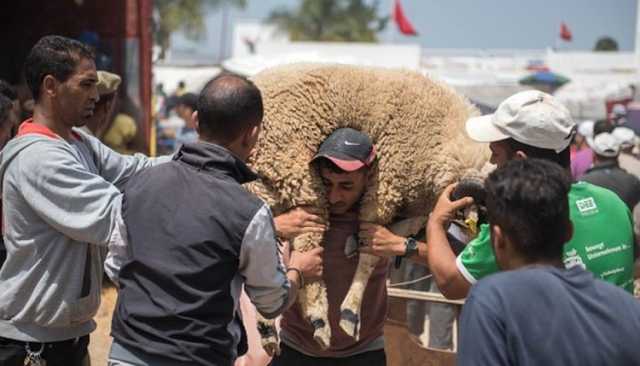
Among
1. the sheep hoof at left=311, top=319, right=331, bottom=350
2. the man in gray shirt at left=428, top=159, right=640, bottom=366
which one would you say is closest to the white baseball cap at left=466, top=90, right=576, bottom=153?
the man in gray shirt at left=428, top=159, right=640, bottom=366

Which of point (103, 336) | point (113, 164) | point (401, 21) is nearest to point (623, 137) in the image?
point (103, 336)

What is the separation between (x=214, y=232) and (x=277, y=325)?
127 centimetres

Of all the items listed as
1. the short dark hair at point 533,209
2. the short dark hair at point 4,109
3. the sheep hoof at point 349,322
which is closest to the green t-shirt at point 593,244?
the short dark hair at point 533,209

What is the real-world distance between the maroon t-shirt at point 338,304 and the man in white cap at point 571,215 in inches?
31.7

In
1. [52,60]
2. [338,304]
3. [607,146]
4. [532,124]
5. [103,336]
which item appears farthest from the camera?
[607,146]

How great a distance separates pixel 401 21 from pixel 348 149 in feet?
129

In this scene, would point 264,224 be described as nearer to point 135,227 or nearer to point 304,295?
point 135,227

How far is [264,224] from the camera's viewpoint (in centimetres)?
266

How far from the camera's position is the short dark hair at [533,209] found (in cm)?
→ 216

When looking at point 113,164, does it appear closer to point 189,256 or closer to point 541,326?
point 189,256

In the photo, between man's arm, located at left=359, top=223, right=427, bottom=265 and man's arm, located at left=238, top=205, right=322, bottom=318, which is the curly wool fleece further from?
man's arm, located at left=238, top=205, right=322, bottom=318

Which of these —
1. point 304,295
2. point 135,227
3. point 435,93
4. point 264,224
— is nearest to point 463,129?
point 435,93

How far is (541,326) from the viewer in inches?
81.0

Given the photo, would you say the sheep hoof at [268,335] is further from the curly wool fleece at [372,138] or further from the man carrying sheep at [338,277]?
the curly wool fleece at [372,138]
